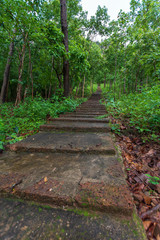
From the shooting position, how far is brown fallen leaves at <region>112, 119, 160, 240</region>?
86cm

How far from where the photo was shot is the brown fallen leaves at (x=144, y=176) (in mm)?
858

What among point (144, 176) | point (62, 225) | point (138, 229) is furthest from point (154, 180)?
point (62, 225)

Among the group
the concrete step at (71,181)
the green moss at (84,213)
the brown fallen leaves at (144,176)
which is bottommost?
the brown fallen leaves at (144,176)

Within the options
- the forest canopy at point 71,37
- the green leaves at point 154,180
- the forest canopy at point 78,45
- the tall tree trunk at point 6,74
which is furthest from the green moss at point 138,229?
the tall tree trunk at point 6,74

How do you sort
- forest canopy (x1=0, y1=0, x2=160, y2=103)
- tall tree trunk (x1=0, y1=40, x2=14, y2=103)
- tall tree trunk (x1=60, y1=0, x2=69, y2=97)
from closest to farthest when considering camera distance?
forest canopy (x1=0, y1=0, x2=160, y2=103), tall tree trunk (x1=60, y1=0, x2=69, y2=97), tall tree trunk (x1=0, y1=40, x2=14, y2=103)

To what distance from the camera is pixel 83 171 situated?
1204 mm

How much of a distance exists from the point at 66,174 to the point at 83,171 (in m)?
0.19

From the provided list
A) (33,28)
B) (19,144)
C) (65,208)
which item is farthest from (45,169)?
(33,28)

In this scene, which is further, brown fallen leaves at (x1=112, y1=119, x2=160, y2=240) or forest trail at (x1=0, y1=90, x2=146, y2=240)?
brown fallen leaves at (x1=112, y1=119, x2=160, y2=240)

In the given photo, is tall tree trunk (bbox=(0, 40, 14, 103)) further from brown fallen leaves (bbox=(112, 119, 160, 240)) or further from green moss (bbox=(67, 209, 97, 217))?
green moss (bbox=(67, 209, 97, 217))

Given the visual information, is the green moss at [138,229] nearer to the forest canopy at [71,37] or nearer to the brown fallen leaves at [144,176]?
the brown fallen leaves at [144,176]

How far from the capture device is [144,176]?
1.37 metres

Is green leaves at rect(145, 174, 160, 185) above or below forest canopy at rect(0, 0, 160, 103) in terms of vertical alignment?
below

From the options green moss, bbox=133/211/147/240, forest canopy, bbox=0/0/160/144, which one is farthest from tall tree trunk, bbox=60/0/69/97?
green moss, bbox=133/211/147/240
